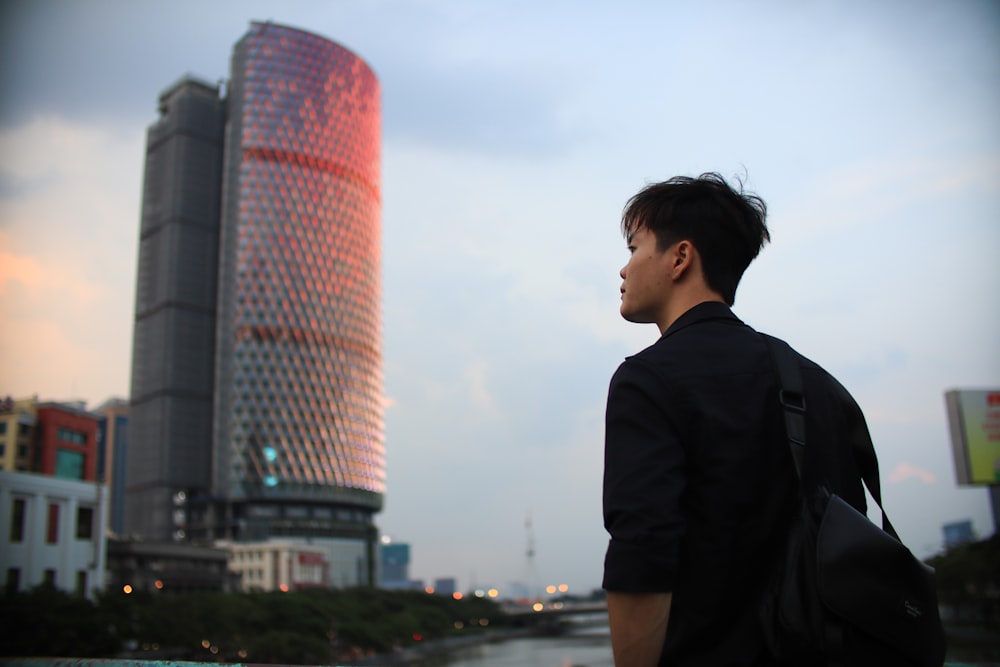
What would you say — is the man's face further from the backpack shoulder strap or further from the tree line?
the tree line

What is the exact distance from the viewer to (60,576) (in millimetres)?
39812

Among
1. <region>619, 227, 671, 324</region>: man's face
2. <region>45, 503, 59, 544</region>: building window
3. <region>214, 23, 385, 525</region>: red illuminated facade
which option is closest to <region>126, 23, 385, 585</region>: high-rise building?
<region>214, 23, 385, 525</region>: red illuminated facade

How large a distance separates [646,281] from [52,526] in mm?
44209

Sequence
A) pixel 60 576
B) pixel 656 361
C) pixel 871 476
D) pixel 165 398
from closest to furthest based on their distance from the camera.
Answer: pixel 656 361 < pixel 871 476 < pixel 60 576 < pixel 165 398

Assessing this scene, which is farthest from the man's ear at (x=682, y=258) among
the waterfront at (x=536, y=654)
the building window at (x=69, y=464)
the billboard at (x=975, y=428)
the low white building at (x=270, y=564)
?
the low white building at (x=270, y=564)

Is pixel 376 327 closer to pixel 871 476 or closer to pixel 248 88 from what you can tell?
pixel 248 88

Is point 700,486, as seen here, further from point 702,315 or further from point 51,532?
point 51,532

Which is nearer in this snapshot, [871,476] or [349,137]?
[871,476]

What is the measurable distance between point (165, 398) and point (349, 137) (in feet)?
112

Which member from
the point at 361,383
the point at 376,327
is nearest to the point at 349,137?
the point at 376,327

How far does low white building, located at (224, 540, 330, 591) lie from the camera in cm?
7725

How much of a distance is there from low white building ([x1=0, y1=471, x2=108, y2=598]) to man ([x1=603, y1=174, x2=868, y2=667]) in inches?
1569

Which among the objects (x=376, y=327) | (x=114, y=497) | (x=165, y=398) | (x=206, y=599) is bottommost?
(x=206, y=599)

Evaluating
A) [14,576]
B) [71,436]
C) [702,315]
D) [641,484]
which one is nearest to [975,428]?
[14,576]
